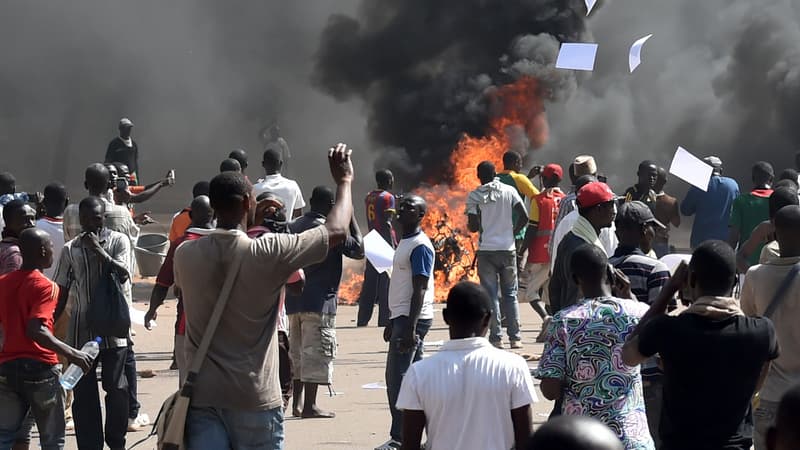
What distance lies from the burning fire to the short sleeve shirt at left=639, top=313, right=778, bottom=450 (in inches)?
416

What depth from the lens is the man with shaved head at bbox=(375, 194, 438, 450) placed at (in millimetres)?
7293

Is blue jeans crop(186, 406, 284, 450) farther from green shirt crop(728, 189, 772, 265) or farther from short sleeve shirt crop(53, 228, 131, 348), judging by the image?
green shirt crop(728, 189, 772, 265)

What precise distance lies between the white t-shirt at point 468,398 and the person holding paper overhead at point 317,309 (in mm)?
4109

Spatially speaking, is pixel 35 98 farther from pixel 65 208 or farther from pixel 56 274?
pixel 56 274

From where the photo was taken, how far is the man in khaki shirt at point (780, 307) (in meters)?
5.25

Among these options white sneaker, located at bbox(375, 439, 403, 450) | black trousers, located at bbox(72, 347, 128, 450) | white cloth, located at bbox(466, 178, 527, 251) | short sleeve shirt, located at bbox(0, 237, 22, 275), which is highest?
white cloth, located at bbox(466, 178, 527, 251)

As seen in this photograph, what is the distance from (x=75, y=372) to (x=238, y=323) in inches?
96.0

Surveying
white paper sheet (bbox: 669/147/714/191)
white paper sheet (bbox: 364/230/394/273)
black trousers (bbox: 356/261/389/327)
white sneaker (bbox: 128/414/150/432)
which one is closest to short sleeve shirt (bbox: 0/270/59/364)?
white sneaker (bbox: 128/414/150/432)

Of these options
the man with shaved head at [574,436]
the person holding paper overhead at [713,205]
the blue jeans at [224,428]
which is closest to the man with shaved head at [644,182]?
the person holding paper overhead at [713,205]

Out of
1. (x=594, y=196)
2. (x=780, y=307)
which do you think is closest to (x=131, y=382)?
(x=594, y=196)

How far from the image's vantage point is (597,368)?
182 inches

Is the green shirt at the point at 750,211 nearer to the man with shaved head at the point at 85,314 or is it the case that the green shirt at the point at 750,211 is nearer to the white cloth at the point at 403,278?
the white cloth at the point at 403,278

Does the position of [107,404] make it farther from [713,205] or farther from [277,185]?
[713,205]

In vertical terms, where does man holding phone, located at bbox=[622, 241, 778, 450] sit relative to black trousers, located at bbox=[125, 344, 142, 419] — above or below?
above
